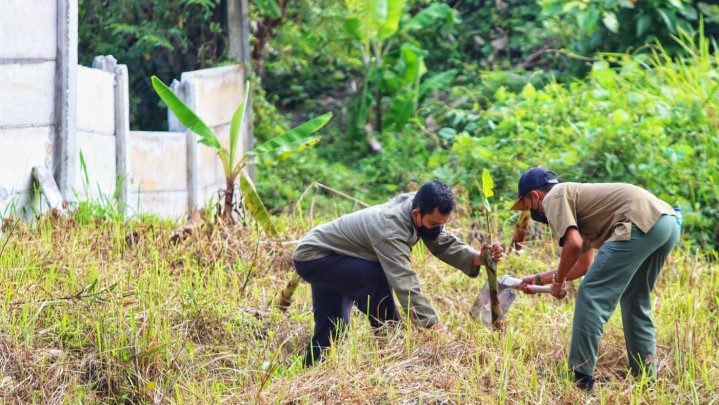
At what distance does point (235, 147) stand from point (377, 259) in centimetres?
291

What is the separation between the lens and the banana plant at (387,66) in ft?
42.1

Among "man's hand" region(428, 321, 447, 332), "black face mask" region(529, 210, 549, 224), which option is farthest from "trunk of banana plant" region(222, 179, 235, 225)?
"black face mask" region(529, 210, 549, 224)

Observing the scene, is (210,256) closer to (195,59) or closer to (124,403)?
(124,403)

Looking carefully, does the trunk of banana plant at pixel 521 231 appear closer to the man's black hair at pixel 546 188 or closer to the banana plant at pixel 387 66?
the man's black hair at pixel 546 188

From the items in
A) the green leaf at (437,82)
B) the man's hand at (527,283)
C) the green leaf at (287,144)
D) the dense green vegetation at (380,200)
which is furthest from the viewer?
the green leaf at (437,82)

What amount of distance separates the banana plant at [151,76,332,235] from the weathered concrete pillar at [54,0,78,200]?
0.64 m

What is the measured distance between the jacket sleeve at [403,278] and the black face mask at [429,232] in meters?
0.15

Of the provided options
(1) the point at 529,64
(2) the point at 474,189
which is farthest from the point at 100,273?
(1) the point at 529,64

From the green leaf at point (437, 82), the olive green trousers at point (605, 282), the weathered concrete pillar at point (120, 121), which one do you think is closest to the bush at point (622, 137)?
the green leaf at point (437, 82)

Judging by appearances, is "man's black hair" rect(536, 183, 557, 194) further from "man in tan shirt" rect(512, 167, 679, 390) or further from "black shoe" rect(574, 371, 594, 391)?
"black shoe" rect(574, 371, 594, 391)

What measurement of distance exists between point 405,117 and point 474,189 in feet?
9.22

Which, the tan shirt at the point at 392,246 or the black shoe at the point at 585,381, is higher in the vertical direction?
the tan shirt at the point at 392,246

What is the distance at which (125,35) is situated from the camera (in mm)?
11398

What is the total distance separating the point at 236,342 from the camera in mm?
6695
